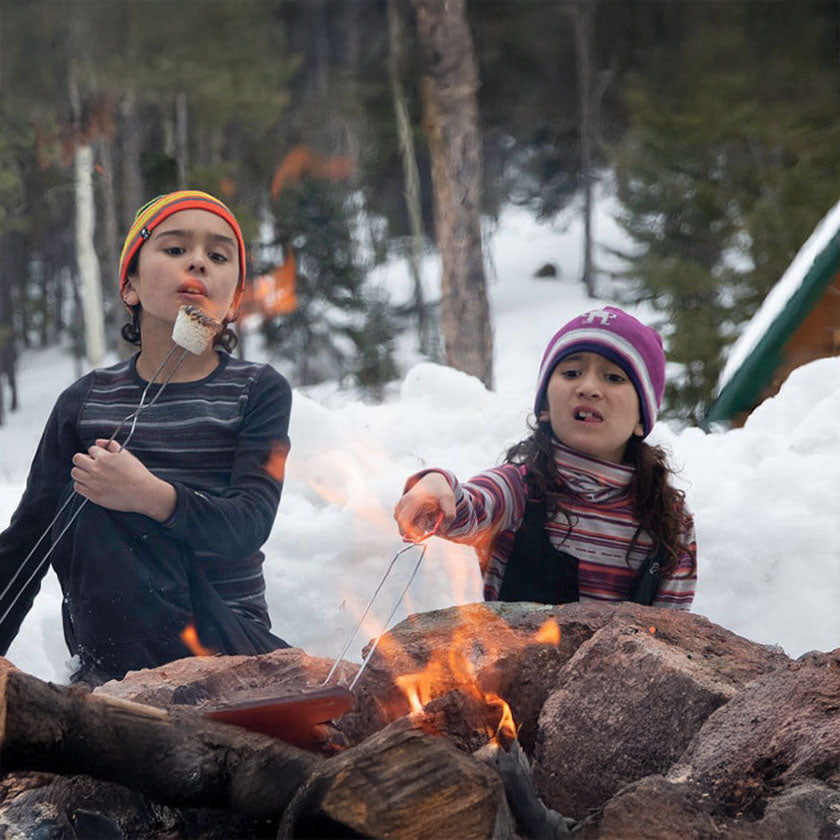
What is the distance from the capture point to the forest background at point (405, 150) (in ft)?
25.1

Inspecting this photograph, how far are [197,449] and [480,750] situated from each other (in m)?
1.00

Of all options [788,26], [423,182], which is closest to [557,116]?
[423,182]

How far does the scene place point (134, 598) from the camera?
6.67ft

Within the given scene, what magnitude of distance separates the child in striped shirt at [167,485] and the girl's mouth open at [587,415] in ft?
2.04

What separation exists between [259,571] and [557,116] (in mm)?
14390

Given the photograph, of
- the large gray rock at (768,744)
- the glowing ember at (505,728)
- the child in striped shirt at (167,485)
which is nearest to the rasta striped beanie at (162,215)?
the child in striped shirt at (167,485)

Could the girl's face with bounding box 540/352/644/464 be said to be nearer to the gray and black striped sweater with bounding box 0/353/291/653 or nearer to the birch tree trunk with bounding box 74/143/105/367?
the gray and black striped sweater with bounding box 0/353/291/653

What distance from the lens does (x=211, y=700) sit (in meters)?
1.66

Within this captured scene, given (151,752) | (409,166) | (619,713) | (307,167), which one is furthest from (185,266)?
(409,166)

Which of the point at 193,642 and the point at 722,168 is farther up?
the point at 722,168

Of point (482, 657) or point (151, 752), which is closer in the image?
point (151, 752)

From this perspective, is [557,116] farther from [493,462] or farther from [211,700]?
[211,700]

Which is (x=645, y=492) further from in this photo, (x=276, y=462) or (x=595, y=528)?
(x=276, y=462)

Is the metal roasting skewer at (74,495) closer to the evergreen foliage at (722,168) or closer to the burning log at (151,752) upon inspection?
the burning log at (151,752)
